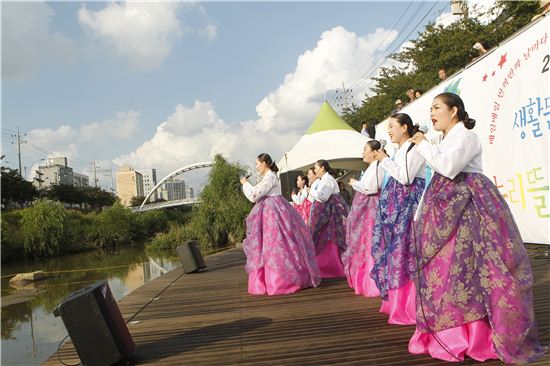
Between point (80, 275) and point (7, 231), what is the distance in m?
10.7

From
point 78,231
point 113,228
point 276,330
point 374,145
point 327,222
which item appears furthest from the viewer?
point 113,228

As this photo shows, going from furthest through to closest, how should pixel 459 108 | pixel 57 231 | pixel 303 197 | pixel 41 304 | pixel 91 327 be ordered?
pixel 57 231 → pixel 41 304 → pixel 303 197 → pixel 91 327 → pixel 459 108

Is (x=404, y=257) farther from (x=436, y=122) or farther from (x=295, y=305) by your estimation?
(x=295, y=305)

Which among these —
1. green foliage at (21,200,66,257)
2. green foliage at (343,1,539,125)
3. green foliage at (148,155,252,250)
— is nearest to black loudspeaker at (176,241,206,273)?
green foliage at (343,1,539,125)

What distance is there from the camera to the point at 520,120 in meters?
5.14

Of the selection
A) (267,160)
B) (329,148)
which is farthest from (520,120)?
(329,148)

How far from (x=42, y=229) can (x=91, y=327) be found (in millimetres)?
26151

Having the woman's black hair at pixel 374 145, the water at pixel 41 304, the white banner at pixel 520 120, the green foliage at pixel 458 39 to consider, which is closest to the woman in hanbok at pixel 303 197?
the white banner at pixel 520 120

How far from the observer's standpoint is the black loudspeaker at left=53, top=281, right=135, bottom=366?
2709mm

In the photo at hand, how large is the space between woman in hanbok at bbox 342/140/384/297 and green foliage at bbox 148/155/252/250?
1512 cm

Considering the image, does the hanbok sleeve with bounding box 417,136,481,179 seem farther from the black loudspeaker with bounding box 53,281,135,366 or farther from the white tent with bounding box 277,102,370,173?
the white tent with bounding box 277,102,370,173

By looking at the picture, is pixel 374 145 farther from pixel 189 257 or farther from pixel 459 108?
pixel 189 257

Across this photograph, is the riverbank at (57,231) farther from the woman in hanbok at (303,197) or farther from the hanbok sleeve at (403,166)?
the hanbok sleeve at (403,166)

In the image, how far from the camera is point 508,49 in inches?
213
